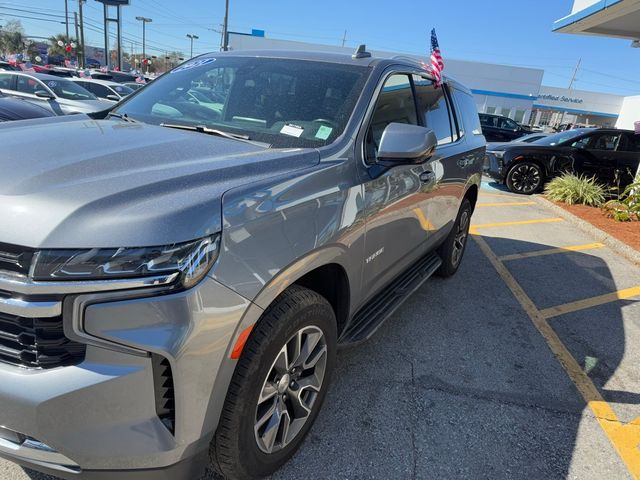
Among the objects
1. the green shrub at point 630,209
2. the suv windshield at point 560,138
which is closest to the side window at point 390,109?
the green shrub at point 630,209

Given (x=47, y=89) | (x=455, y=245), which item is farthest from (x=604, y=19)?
(x=47, y=89)

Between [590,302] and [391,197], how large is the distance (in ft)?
11.0

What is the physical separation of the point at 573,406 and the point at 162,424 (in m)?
2.72

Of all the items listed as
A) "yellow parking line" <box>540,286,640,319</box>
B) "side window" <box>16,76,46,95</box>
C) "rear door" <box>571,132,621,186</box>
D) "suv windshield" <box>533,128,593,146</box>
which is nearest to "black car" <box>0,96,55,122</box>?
"side window" <box>16,76,46,95</box>

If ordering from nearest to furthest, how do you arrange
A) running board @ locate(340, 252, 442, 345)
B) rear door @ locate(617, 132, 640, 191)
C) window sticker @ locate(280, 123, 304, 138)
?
window sticker @ locate(280, 123, 304, 138)
running board @ locate(340, 252, 442, 345)
rear door @ locate(617, 132, 640, 191)

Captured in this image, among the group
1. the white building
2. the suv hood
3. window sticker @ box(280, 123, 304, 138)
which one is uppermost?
the white building

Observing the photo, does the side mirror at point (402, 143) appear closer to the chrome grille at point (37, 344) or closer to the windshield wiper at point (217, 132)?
the windshield wiper at point (217, 132)

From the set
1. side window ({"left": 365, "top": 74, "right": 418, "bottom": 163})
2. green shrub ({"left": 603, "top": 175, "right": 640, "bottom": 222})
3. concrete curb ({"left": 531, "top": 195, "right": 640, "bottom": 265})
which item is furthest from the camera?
green shrub ({"left": 603, "top": 175, "right": 640, "bottom": 222})

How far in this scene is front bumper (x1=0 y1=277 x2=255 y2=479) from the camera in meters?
1.47

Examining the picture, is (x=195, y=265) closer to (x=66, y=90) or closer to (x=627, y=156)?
(x=627, y=156)

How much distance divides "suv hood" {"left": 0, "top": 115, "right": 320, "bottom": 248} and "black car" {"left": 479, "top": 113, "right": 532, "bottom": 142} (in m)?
20.1

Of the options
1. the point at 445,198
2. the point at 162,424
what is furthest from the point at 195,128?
the point at 445,198

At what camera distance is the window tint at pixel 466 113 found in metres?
4.74

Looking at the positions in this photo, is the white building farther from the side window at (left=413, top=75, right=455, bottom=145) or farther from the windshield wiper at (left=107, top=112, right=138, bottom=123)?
the windshield wiper at (left=107, top=112, right=138, bottom=123)
